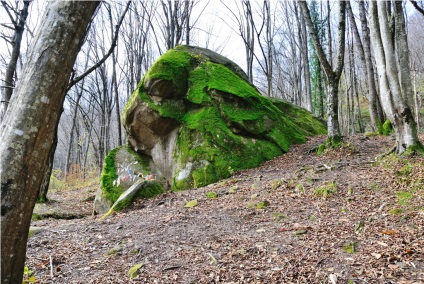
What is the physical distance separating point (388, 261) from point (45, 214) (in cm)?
753

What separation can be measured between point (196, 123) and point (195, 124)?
0.14 ft

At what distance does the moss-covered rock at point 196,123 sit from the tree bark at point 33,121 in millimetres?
5658

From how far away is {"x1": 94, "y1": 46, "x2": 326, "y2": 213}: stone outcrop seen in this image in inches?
307

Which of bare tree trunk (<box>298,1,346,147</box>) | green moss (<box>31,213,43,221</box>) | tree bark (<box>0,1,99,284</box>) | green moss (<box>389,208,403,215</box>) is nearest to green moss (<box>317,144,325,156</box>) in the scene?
bare tree trunk (<box>298,1,346,147</box>)

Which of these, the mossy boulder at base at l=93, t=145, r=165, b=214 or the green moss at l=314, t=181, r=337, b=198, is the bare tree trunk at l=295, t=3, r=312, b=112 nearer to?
the mossy boulder at base at l=93, t=145, r=165, b=214

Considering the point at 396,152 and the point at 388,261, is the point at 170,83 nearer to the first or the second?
the point at 396,152

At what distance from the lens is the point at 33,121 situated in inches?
74.2

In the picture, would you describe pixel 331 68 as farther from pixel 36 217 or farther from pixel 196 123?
pixel 36 217

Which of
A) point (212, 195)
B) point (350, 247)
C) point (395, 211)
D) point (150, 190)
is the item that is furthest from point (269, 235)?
point (150, 190)

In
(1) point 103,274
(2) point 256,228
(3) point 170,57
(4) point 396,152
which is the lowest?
(1) point 103,274

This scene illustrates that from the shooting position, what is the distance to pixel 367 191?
15.9 ft

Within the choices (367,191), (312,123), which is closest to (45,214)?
(367,191)

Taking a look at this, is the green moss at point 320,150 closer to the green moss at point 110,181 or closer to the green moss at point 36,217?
the green moss at point 110,181

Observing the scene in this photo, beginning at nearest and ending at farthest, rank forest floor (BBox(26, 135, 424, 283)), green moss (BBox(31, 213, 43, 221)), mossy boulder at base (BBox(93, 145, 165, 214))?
forest floor (BBox(26, 135, 424, 283))
mossy boulder at base (BBox(93, 145, 165, 214))
green moss (BBox(31, 213, 43, 221))
